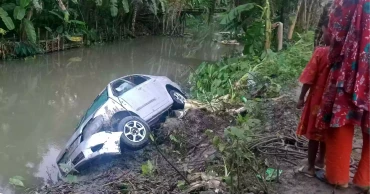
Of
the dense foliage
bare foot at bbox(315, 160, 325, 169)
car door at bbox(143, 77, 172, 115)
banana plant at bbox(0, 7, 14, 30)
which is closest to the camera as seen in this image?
bare foot at bbox(315, 160, 325, 169)

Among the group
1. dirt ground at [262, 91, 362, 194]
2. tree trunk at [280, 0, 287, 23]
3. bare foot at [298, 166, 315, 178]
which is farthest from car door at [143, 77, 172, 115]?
tree trunk at [280, 0, 287, 23]

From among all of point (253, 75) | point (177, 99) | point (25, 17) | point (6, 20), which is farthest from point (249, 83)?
point (25, 17)

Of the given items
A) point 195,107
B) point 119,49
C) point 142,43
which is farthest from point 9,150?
point 142,43

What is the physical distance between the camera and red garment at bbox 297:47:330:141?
3439 millimetres

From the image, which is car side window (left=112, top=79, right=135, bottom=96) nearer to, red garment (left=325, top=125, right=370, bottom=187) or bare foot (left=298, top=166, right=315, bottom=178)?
bare foot (left=298, top=166, right=315, bottom=178)

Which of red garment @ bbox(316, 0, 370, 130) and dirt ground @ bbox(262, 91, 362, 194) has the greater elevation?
red garment @ bbox(316, 0, 370, 130)

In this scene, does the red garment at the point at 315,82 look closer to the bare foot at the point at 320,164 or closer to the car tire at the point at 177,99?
the bare foot at the point at 320,164

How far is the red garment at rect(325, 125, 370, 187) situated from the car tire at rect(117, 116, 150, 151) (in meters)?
3.45

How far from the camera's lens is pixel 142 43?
2225cm

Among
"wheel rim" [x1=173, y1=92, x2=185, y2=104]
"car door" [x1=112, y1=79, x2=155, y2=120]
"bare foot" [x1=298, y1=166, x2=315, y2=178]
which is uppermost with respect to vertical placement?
"bare foot" [x1=298, y1=166, x2=315, y2=178]

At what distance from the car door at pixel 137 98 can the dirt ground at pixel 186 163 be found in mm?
415

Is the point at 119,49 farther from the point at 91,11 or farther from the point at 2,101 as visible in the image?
the point at 2,101

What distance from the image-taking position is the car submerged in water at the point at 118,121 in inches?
241

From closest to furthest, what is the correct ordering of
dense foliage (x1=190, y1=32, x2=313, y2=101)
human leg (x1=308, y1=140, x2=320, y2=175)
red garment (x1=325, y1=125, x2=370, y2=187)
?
red garment (x1=325, y1=125, x2=370, y2=187), human leg (x1=308, y1=140, x2=320, y2=175), dense foliage (x1=190, y1=32, x2=313, y2=101)
